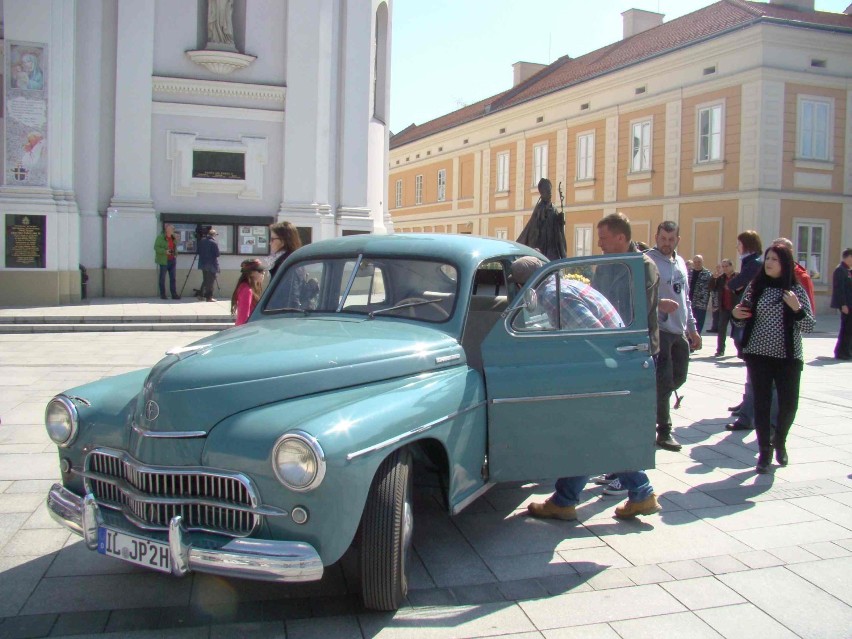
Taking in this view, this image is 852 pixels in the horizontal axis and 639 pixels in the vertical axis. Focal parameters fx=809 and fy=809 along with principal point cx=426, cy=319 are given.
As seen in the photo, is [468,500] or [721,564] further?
[721,564]

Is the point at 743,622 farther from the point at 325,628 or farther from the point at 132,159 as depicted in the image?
the point at 132,159

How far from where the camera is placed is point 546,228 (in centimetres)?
973

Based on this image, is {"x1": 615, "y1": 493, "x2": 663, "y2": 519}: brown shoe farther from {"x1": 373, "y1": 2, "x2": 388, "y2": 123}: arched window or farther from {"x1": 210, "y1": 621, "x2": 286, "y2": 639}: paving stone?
{"x1": 373, "y1": 2, "x2": 388, "y2": 123}: arched window

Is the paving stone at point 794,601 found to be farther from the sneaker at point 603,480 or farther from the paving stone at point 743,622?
the sneaker at point 603,480

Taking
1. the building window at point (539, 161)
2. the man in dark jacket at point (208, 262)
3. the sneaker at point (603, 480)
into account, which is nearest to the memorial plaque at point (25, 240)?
the man in dark jacket at point (208, 262)

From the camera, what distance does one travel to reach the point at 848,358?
525 inches

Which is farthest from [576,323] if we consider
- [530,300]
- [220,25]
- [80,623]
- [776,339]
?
[220,25]

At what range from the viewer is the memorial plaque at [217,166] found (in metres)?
18.8

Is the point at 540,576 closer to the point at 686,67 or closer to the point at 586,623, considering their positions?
the point at 586,623

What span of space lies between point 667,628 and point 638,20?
35500mm

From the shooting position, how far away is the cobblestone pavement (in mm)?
3656

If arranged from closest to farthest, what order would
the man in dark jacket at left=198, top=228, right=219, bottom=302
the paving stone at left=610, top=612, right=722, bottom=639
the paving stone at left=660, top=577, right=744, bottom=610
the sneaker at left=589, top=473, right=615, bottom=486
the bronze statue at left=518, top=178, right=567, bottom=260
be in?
the paving stone at left=610, top=612, right=722, bottom=639 → the paving stone at left=660, top=577, right=744, bottom=610 → the sneaker at left=589, top=473, right=615, bottom=486 → the bronze statue at left=518, top=178, right=567, bottom=260 → the man in dark jacket at left=198, top=228, right=219, bottom=302

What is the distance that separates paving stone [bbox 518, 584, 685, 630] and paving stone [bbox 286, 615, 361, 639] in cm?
82

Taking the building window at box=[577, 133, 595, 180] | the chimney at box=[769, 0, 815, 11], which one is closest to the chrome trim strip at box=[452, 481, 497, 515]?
the chimney at box=[769, 0, 815, 11]
